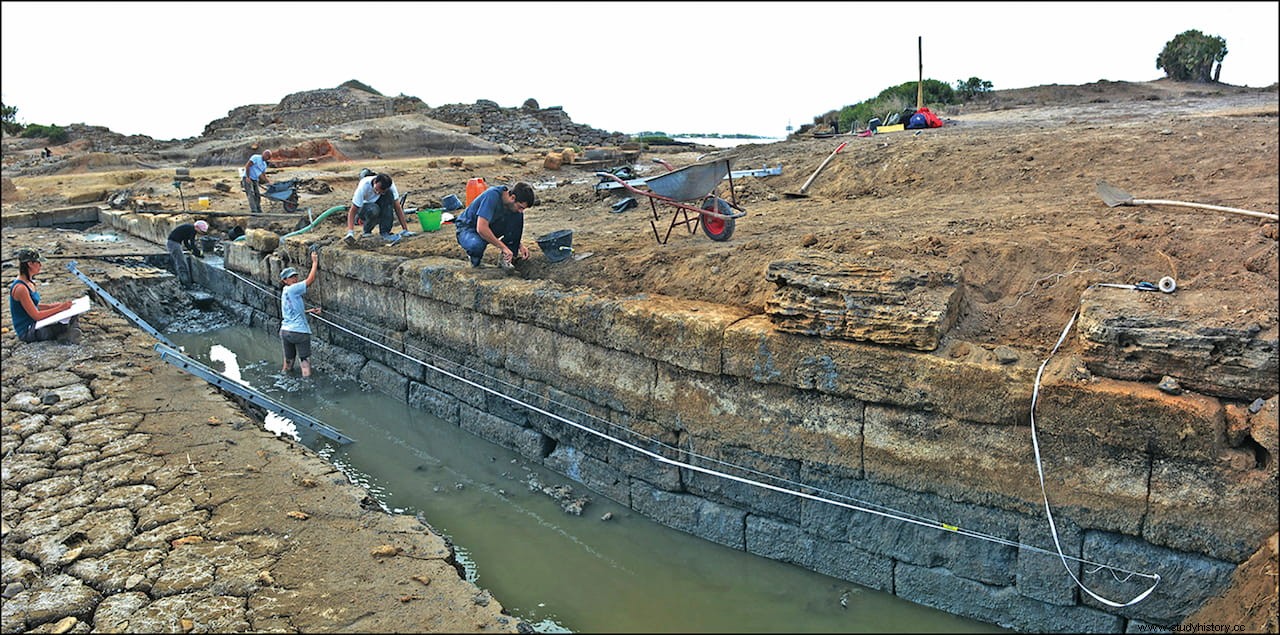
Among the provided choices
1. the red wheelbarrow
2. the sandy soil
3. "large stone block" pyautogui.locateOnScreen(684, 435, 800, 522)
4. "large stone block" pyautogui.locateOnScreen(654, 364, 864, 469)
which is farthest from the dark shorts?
"large stone block" pyautogui.locateOnScreen(684, 435, 800, 522)

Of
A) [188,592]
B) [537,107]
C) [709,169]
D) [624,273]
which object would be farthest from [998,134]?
[537,107]

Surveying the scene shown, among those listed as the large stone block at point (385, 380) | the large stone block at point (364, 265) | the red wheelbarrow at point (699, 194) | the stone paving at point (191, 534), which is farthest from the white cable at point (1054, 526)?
the large stone block at point (364, 265)

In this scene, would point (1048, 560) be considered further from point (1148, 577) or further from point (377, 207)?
point (377, 207)

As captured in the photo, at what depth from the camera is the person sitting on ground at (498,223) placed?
6859mm

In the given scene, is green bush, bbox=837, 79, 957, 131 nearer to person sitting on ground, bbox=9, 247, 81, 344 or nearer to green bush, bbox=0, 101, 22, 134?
person sitting on ground, bbox=9, 247, 81, 344

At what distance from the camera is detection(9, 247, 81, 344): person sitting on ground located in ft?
24.2

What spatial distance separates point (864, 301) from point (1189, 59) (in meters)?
9.48

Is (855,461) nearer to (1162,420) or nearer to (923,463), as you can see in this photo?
(923,463)

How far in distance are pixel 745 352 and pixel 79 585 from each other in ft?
12.6

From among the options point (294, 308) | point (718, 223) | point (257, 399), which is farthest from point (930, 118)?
point (257, 399)

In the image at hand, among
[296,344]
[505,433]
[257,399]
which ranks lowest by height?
[505,433]

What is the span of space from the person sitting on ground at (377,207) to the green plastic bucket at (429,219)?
0.20m

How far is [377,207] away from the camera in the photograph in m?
9.15

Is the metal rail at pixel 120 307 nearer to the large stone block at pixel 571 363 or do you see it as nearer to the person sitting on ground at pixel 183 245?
the person sitting on ground at pixel 183 245
